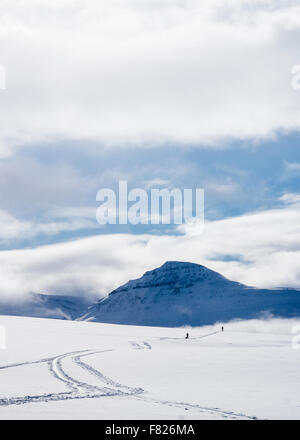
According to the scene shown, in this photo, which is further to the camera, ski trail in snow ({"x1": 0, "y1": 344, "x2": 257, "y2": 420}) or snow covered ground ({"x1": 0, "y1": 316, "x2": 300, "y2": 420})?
ski trail in snow ({"x1": 0, "y1": 344, "x2": 257, "y2": 420})

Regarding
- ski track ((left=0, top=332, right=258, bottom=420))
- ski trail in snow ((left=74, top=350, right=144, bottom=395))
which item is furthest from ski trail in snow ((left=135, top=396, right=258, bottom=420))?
ski trail in snow ((left=74, top=350, right=144, bottom=395))

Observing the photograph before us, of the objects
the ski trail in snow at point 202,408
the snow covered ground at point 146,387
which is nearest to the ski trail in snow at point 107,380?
the snow covered ground at point 146,387

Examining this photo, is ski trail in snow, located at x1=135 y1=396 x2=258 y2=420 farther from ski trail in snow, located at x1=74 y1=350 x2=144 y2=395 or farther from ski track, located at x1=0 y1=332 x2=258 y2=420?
ski trail in snow, located at x1=74 y1=350 x2=144 y2=395

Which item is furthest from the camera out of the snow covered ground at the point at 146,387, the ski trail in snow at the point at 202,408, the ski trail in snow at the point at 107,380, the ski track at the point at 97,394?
the ski trail in snow at the point at 107,380

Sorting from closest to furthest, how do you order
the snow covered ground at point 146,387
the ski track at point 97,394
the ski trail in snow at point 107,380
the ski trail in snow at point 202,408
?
the ski trail in snow at point 202,408
the snow covered ground at point 146,387
the ski track at point 97,394
the ski trail in snow at point 107,380

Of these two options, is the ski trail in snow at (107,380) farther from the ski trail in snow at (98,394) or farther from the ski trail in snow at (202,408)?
the ski trail in snow at (202,408)

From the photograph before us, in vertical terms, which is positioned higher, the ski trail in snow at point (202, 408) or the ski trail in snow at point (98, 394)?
the ski trail in snow at point (98, 394)

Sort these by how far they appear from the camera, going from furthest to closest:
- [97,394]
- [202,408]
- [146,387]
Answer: [146,387] → [97,394] → [202,408]

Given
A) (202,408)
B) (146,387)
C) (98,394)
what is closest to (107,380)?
(146,387)

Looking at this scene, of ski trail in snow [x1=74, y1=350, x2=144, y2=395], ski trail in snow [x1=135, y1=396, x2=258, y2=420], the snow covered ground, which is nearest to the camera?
ski trail in snow [x1=135, y1=396, x2=258, y2=420]

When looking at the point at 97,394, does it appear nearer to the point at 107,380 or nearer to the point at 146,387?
the point at 146,387
